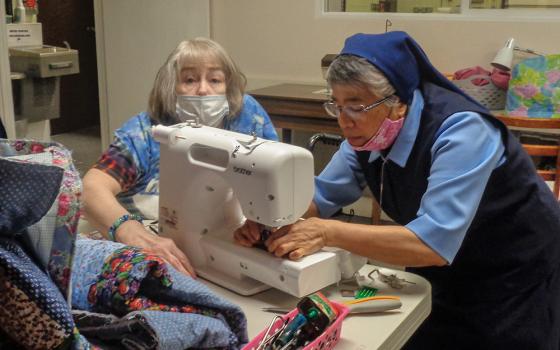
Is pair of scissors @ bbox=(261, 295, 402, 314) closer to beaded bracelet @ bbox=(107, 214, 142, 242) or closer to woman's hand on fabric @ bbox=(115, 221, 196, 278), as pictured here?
woman's hand on fabric @ bbox=(115, 221, 196, 278)

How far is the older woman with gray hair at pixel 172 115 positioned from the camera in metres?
1.69

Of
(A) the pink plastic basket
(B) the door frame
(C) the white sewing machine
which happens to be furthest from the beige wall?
(A) the pink plastic basket

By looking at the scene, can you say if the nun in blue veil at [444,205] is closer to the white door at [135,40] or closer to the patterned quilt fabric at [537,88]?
the patterned quilt fabric at [537,88]

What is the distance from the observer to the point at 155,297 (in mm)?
951

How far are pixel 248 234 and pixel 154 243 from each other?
20cm

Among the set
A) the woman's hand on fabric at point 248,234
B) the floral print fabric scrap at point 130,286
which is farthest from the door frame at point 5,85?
the floral print fabric scrap at point 130,286

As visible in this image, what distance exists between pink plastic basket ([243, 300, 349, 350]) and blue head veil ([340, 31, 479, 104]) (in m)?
0.54

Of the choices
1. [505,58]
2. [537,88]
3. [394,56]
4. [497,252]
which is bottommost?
[497,252]

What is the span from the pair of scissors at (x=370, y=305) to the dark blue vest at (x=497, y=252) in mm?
363

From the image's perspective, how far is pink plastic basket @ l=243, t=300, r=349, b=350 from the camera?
0.95 metres

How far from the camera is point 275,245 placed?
1.23m

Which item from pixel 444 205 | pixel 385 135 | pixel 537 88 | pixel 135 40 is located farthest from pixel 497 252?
pixel 135 40

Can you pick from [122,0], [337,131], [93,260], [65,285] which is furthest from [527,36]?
[65,285]

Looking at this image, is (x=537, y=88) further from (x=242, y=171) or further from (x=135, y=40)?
(x=135, y=40)
